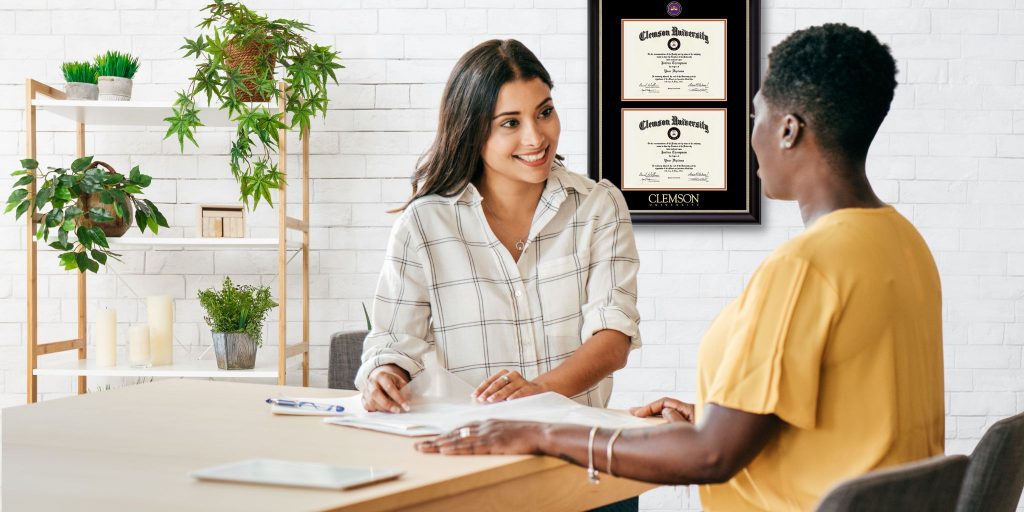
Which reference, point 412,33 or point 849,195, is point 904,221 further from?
point 412,33

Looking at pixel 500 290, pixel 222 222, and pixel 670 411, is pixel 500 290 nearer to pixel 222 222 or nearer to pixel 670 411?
pixel 670 411

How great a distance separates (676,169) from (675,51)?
0.43 m

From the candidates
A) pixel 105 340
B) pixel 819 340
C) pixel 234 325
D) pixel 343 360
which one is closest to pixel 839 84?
pixel 819 340

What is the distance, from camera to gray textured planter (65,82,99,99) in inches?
124

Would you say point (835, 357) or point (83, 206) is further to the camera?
point (83, 206)

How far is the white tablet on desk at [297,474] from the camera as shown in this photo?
Answer: 3.56 feet

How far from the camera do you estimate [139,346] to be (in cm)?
317

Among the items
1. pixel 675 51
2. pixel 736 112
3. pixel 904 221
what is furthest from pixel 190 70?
pixel 904 221

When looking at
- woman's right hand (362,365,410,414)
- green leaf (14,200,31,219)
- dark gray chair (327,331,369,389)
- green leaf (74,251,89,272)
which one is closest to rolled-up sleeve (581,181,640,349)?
woman's right hand (362,365,410,414)

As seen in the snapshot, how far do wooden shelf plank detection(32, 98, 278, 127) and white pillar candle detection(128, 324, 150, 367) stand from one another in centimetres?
73

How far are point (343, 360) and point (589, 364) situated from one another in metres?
1.00

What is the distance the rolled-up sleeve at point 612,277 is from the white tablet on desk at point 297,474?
78 centimetres

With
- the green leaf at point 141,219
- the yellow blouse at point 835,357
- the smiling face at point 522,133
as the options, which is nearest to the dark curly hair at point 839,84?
the yellow blouse at point 835,357

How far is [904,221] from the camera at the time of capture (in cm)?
117
